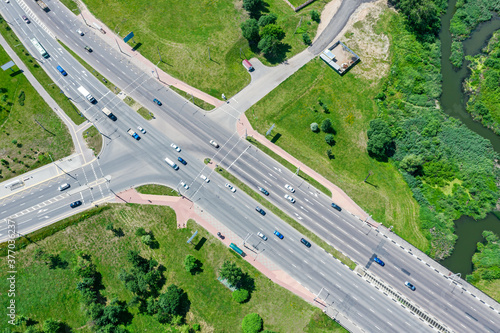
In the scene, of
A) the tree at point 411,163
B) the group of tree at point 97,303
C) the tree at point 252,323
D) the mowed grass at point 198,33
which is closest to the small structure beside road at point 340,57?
the mowed grass at point 198,33

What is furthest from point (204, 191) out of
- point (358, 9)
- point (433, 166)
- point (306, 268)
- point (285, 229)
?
point (358, 9)

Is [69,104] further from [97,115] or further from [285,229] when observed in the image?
[285,229]

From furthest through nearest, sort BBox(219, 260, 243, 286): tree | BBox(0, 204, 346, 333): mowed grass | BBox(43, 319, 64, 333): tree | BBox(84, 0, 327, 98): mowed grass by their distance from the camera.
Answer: BBox(84, 0, 327, 98): mowed grass < BBox(0, 204, 346, 333): mowed grass < BBox(219, 260, 243, 286): tree < BBox(43, 319, 64, 333): tree

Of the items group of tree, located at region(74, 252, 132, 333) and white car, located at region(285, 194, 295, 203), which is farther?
white car, located at region(285, 194, 295, 203)

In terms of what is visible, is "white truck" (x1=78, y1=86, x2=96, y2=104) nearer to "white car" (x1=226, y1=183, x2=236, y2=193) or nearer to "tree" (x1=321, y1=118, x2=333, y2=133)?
"white car" (x1=226, y1=183, x2=236, y2=193)

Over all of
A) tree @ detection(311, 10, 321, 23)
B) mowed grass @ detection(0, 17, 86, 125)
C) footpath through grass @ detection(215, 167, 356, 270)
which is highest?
tree @ detection(311, 10, 321, 23)

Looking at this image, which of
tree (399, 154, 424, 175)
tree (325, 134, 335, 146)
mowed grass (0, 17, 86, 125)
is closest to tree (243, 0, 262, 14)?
tree (325, 134, 335, 146)
